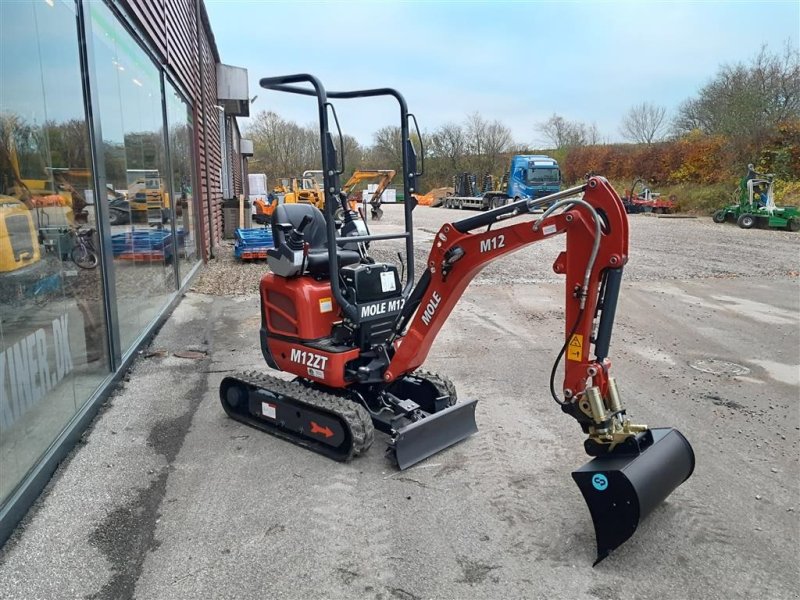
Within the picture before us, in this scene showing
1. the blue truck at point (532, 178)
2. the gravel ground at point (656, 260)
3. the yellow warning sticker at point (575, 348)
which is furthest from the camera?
the blue truck at point (532, 178)

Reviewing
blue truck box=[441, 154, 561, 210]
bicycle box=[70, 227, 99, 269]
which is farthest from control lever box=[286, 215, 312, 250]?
blue truck box=[441, 154, 561, 210]

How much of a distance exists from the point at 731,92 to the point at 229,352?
99.5ft

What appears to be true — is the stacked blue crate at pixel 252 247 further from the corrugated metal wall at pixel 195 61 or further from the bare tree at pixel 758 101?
the bare tree at pixel 758 101

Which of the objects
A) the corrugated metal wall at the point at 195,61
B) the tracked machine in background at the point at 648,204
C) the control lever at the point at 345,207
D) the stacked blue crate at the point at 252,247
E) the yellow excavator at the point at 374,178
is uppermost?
the corrugated metal wall at the point at 195,61

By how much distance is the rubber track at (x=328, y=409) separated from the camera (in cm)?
368

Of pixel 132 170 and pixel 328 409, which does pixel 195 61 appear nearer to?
pixel 132 170

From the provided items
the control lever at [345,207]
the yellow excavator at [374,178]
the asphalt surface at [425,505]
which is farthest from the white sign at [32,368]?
the yellow excavator at [374,178]

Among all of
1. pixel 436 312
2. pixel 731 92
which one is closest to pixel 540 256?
pixel 436 312

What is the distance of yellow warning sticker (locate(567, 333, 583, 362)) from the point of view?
3043 millimetres

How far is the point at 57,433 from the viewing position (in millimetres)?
3773

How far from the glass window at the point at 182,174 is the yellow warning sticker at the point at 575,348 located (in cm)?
715

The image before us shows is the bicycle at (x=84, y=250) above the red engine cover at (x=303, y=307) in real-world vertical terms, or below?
above

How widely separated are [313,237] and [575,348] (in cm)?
219

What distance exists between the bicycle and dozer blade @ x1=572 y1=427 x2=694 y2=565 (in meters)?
3.67
